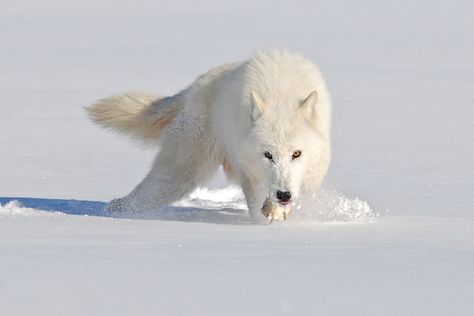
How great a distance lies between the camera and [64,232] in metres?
5.99

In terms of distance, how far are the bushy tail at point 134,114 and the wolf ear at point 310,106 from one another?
4.95 feet

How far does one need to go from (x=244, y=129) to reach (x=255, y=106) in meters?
0.22

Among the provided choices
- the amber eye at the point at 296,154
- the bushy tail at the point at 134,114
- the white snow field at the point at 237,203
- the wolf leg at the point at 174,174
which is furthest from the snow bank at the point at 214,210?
the bushy tail at the point at 134,114

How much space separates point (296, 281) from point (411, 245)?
1.25m

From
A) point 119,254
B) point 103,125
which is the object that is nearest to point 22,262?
point 119,254

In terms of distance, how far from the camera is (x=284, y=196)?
6574 millimetres

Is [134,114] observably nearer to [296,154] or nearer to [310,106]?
[310,106]

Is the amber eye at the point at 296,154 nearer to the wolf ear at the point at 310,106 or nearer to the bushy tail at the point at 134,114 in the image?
the wolf ear at the point at 310,106

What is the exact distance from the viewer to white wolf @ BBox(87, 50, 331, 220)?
6840 mm


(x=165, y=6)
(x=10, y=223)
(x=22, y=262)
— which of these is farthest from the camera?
(x=165, y=6)

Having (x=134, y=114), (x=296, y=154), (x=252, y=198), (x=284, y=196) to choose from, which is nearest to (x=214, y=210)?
(x=252, y=198)

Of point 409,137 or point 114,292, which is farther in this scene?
point 409,137

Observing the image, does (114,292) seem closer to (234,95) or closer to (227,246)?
(227,246)

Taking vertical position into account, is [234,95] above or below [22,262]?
above
